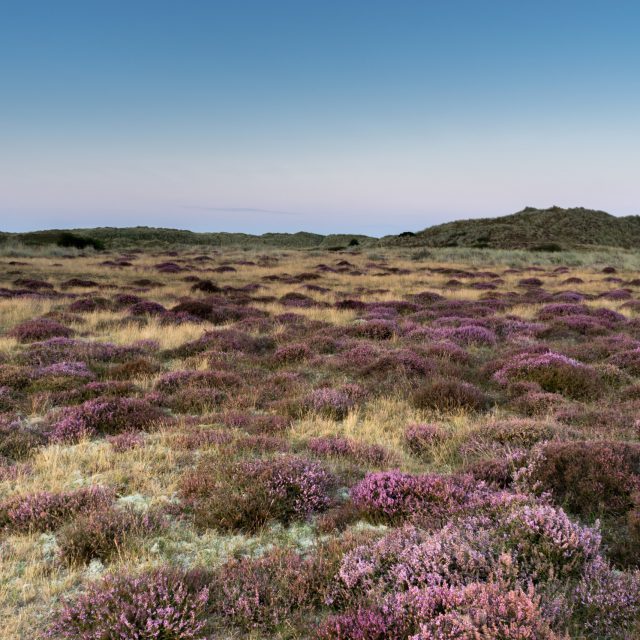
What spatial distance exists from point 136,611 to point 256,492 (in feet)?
5.49

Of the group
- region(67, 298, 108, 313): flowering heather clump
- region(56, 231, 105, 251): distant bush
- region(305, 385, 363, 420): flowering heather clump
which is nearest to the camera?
region(305, 385, 363, 420): flowering heather clump

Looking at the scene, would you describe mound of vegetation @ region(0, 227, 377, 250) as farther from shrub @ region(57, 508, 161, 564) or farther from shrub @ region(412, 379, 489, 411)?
shrub @ region(57, 508, 161, 564)

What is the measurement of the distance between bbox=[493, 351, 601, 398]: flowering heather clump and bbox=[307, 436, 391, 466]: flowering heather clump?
3.93m

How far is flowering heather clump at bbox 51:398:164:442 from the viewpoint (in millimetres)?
6352

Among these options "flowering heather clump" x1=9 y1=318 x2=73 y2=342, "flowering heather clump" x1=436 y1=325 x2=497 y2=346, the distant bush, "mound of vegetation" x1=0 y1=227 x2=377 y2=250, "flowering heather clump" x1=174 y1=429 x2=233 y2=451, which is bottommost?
"flowering heather clump" x1=174 y1=429 x2=233 y2=451

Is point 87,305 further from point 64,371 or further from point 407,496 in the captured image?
point 407,496

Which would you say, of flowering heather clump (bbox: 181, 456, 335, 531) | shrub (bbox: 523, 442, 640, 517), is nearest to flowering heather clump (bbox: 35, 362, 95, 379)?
flowering heather clump (bbox: 181, 456, 335, 531)

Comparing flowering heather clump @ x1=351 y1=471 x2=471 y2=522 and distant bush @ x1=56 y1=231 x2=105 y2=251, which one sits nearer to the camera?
flowering heather clump @ x1=351 y1=471 x2=471 y2=522

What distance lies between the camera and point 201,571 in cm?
347

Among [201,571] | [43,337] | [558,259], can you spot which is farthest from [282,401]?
[558,259]

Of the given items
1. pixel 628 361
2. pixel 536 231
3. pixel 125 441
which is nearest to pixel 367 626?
pixel 125 441

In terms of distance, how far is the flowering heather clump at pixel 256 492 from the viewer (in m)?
4.28

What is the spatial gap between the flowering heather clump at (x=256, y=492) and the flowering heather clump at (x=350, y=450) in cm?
66

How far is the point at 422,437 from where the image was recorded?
6.18 m
